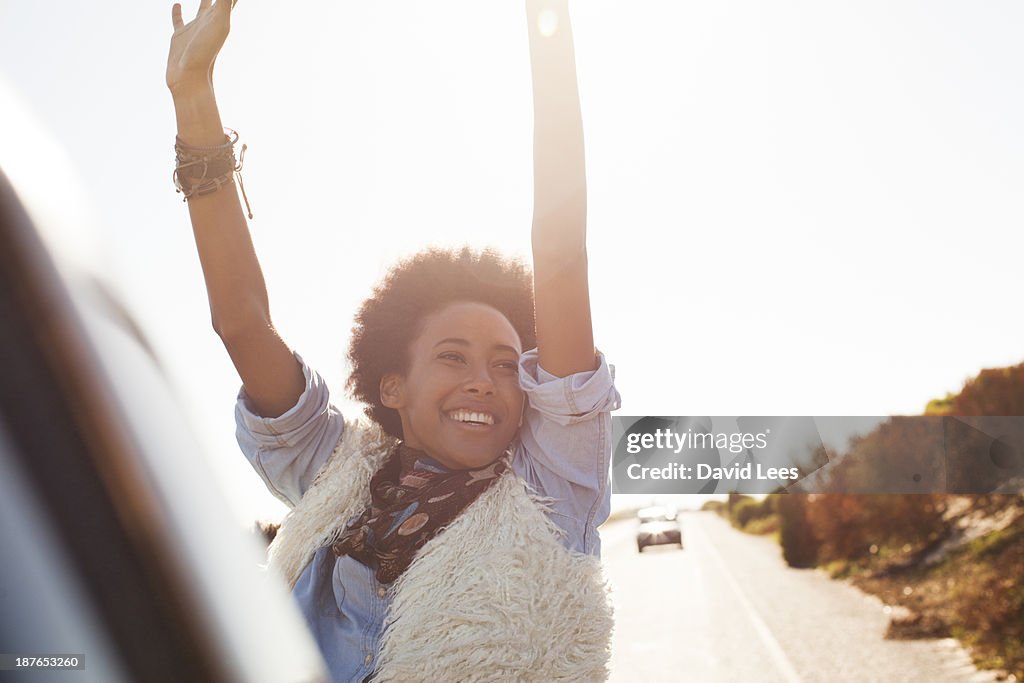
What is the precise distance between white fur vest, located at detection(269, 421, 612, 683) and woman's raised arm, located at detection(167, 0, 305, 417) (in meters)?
0.51

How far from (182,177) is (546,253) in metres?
0.74

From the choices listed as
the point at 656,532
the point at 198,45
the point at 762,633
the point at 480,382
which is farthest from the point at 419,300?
the point at 656,532

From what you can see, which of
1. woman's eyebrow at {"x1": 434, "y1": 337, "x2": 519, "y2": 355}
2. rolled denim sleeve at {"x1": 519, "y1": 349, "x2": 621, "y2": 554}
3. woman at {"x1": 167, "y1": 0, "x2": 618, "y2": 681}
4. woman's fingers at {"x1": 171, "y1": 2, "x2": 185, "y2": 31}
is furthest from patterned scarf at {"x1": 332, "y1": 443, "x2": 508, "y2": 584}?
woman's fingers at {"x1": 171, "y1": 2, "x2": 185, "y2": 31}

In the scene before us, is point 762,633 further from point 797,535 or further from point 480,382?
point 480,382

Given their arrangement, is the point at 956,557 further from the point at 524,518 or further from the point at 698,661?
the point at 524,518

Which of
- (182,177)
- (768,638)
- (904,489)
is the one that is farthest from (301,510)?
(904,489)

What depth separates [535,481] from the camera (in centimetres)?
177

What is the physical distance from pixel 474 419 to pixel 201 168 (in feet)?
2.47

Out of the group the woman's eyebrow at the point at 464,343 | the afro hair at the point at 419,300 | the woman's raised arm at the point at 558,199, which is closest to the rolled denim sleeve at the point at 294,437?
the afro hair at the point at 419,300

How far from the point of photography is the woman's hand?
157 cm

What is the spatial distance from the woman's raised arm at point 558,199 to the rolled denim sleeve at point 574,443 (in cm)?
5

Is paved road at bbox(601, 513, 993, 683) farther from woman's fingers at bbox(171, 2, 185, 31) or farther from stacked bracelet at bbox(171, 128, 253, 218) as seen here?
woman's fingers at bbox(171, 2, 185, 31)

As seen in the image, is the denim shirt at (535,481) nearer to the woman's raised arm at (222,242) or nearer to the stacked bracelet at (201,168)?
the woman's raised arm at (222,242)

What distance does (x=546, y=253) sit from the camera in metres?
1.67
